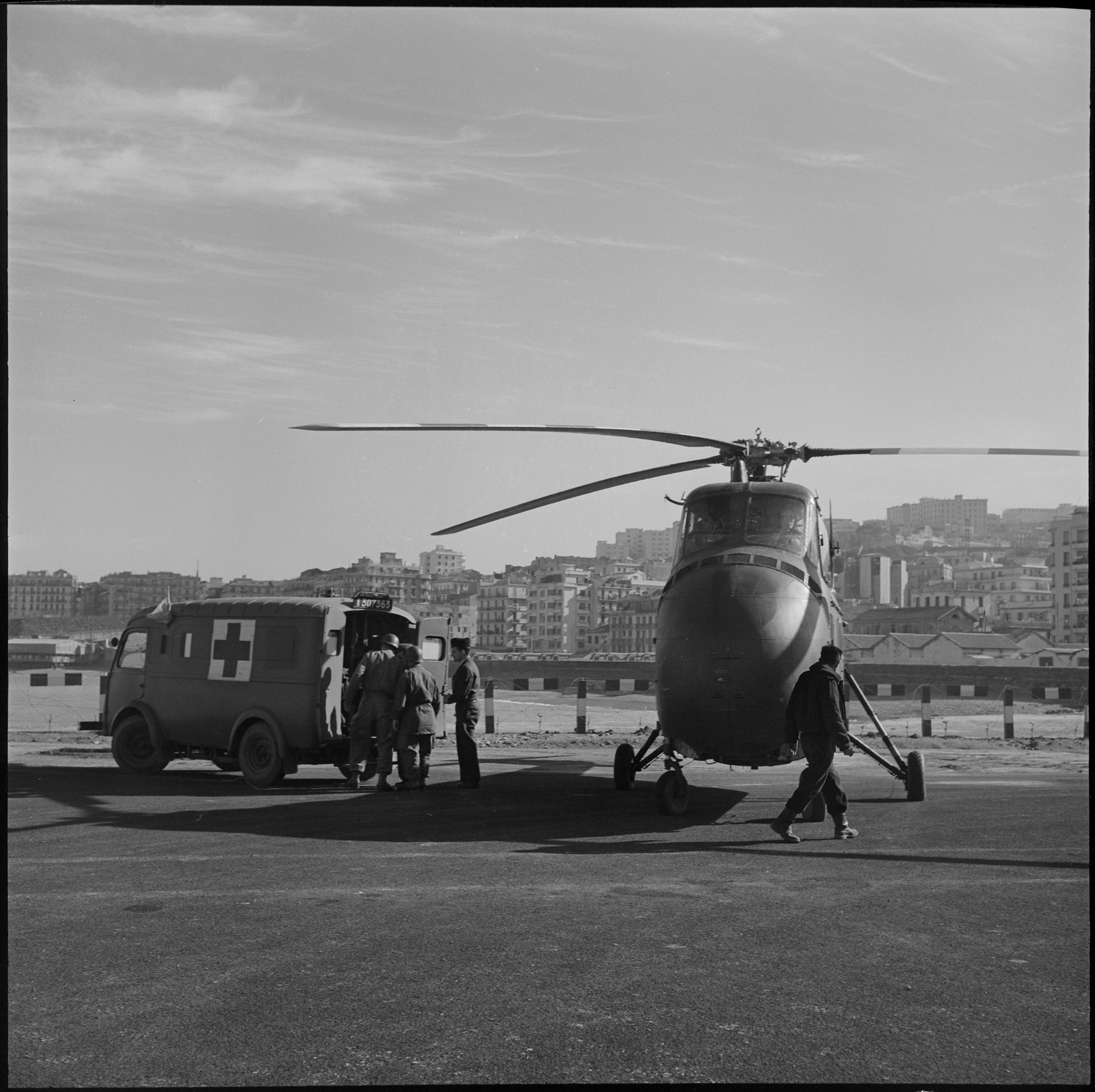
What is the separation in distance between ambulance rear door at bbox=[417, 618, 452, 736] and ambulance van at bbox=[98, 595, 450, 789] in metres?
0.29

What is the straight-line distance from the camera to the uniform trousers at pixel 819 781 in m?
10.2

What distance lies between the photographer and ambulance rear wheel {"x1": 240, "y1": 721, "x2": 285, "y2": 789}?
46.1ft

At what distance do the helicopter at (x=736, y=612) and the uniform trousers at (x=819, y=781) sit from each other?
26.9 inches

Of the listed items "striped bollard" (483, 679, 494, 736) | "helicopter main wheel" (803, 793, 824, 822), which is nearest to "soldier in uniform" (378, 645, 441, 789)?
"helicopter main wheel" (803, 793, 824, 822)

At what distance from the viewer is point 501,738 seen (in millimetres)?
22922

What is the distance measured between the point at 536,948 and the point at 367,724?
7.58 meters

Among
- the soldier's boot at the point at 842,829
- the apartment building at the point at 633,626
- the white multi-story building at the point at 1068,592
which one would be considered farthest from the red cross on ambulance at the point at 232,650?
the apartment building at the point at 633,626

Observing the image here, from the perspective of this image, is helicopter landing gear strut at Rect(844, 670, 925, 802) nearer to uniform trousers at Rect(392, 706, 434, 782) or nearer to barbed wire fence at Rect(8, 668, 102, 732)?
uniform trousers at Rect(392, 706, 434, 782)

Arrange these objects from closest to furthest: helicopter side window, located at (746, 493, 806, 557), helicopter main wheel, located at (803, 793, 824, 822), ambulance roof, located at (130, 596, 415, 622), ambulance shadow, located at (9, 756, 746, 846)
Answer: ambulance shadow, located at (9, 756, 746, 846) < helicopter main wheel, located at (803, 793, 824, 822) < helicopter side window, located at (746, 493, 806, 557) < ambulance roof, located at (130, 596, 415, 622)

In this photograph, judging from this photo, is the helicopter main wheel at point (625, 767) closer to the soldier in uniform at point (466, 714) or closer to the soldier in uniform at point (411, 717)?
the soldier in uniform at point (466, 714)

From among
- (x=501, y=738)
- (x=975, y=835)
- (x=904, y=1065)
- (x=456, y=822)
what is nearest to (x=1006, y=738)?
(x=501, y=738)

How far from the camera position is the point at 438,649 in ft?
55.7

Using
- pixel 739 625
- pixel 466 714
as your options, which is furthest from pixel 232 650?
pixel 739 625

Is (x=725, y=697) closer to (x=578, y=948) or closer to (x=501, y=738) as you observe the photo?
(x=578, y=948)
